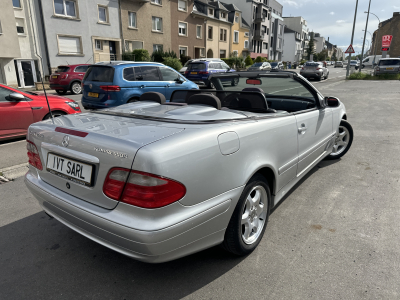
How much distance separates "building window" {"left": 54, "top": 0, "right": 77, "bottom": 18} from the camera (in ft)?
72.2

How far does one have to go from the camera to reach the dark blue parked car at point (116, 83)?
786cm

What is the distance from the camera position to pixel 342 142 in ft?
16.7

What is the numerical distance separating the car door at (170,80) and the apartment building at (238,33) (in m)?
39.7

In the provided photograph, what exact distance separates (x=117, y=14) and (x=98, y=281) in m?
27.9

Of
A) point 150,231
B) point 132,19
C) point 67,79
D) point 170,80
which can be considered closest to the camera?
point 150,231

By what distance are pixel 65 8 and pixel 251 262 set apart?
83.8ft

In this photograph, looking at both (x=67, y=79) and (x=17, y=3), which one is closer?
(x=67, y=79)

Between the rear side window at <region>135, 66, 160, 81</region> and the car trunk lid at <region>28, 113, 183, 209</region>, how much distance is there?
638 centimetres

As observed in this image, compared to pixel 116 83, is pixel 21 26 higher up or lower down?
higher up

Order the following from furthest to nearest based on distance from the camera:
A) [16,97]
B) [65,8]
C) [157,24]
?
[157,24] < [65,8] < [16,97]

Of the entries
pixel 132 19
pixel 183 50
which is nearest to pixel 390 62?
pixel 183 50

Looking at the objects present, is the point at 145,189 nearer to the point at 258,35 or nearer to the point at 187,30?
the point at 187,30

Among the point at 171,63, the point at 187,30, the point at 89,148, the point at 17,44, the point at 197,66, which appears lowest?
the point at 89,148

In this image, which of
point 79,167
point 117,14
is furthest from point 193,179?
point 117,14
